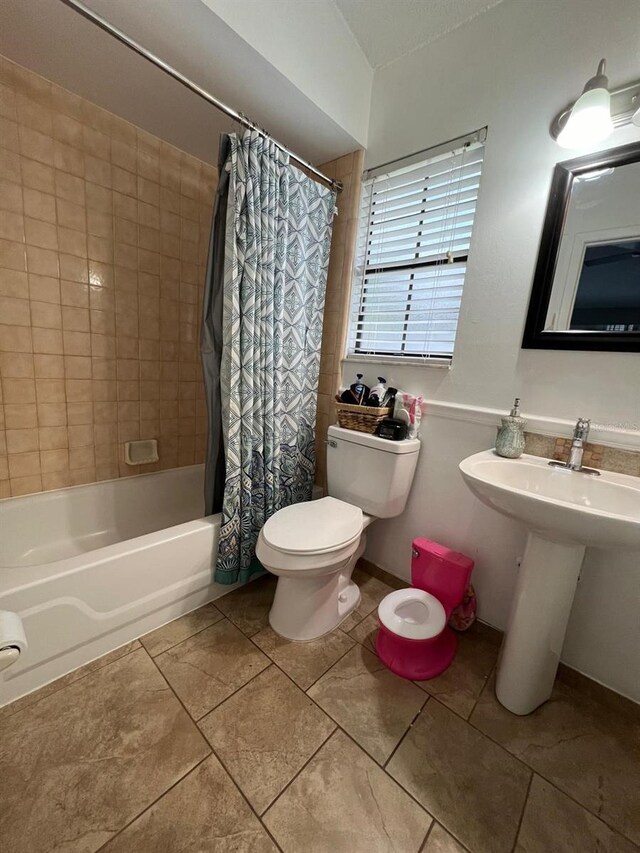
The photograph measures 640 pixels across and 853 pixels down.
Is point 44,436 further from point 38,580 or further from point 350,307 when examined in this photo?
point 350,307

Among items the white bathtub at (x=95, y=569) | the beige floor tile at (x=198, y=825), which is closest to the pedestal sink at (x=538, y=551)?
the beige floor tile at (x=198, y=825)

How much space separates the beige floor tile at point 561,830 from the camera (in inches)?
31.8

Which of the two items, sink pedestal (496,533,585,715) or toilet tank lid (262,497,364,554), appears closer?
sink pedestal (496,533,585,715)

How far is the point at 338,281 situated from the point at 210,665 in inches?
69.9

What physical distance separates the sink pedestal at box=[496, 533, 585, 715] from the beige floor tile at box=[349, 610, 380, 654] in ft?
1.49

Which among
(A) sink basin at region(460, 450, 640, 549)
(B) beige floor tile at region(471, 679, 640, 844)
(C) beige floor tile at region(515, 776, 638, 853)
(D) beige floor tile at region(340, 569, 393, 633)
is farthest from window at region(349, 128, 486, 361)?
(C) beige floor tile at region(515, 776, 638, 853)

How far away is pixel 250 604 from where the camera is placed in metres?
1.51

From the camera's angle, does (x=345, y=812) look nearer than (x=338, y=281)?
Yes

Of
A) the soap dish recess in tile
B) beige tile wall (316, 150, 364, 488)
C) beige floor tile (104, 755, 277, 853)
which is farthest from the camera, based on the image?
the soap dish recess in tile

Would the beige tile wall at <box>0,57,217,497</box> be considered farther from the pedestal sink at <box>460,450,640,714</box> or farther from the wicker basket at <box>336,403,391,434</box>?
the pedestal sink at <box>460,450,640,714</box>

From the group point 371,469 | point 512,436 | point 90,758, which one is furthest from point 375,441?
point 90,758

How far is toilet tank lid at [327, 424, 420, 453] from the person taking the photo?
1.44 m

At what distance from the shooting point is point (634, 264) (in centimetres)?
106

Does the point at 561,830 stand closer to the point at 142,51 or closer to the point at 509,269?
the point at 509,269
